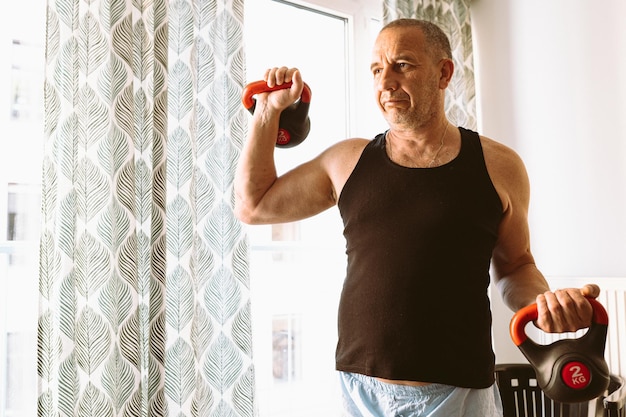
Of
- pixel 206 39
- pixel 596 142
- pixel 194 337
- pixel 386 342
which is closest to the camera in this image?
pixel 386 342

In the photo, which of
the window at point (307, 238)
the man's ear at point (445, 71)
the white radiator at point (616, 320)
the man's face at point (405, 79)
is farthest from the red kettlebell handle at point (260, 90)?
the white radiator at point (616, 320)

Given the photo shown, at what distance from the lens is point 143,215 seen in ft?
5.80

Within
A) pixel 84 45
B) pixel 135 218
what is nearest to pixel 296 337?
pixel 135 218

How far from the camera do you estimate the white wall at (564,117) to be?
92.4 inches

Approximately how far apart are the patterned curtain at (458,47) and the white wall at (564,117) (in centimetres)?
14

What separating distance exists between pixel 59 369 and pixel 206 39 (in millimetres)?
1127

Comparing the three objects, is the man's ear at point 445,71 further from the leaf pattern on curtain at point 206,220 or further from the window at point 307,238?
the window at point 307,238

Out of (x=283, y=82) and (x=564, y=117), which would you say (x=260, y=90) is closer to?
(x=283, y=82)

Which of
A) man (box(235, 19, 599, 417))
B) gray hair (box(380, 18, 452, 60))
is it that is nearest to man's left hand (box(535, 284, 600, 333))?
man (box(235, 19, 599, 417))

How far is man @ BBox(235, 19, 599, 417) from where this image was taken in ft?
3.47

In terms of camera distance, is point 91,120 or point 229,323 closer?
point 91,120

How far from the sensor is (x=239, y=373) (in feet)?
6.41

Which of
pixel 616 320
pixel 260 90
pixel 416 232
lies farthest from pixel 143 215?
pixel 616 320

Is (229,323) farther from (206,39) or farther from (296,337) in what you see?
(206,39)
